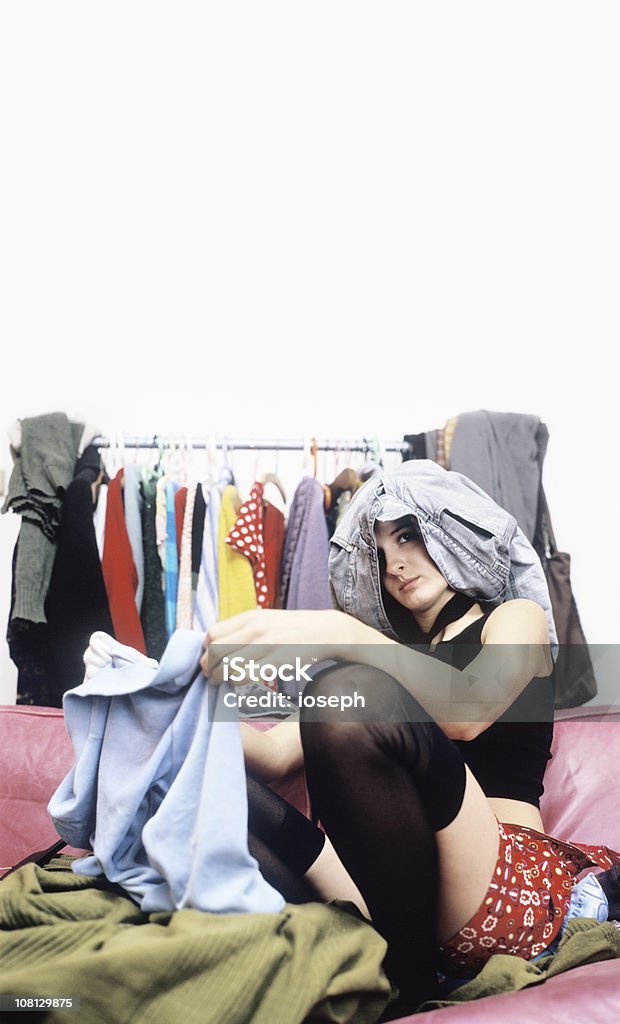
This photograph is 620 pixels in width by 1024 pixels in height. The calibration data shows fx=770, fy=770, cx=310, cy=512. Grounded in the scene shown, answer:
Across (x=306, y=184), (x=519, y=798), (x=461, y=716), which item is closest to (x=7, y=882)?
(x=461, y=716)

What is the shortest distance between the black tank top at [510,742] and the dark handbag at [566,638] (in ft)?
2.48

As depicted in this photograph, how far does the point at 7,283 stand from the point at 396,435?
1192mm

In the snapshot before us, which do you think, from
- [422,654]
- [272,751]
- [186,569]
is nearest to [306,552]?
[186,569]

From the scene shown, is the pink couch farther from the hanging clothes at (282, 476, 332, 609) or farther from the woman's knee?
the hanging clothes at (282, 476, 332, 609)

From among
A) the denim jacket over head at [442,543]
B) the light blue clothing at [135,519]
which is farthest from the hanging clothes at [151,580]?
the denim jacket over head at [442,543]

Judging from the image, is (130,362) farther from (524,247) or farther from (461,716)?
(461,716)

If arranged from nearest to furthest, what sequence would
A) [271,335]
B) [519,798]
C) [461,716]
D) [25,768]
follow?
[461,716], [519,798], [25,768], [271,335]

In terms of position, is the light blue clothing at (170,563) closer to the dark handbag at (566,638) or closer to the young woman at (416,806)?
the young woman at (416,806)

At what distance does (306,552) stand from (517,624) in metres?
0.87

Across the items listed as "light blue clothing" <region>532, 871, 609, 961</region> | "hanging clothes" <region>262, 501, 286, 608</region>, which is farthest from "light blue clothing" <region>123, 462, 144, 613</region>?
"light blue clothing" <region>532, 871, 609, 961</region>

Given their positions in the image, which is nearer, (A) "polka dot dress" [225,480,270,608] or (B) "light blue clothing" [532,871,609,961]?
(B) "light blue clothing" [532,871,609,961]

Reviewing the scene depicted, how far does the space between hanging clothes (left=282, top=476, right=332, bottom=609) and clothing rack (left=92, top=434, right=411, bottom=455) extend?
11cm

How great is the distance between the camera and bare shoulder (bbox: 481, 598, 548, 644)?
106 cm

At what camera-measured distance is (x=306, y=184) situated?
2.24m
